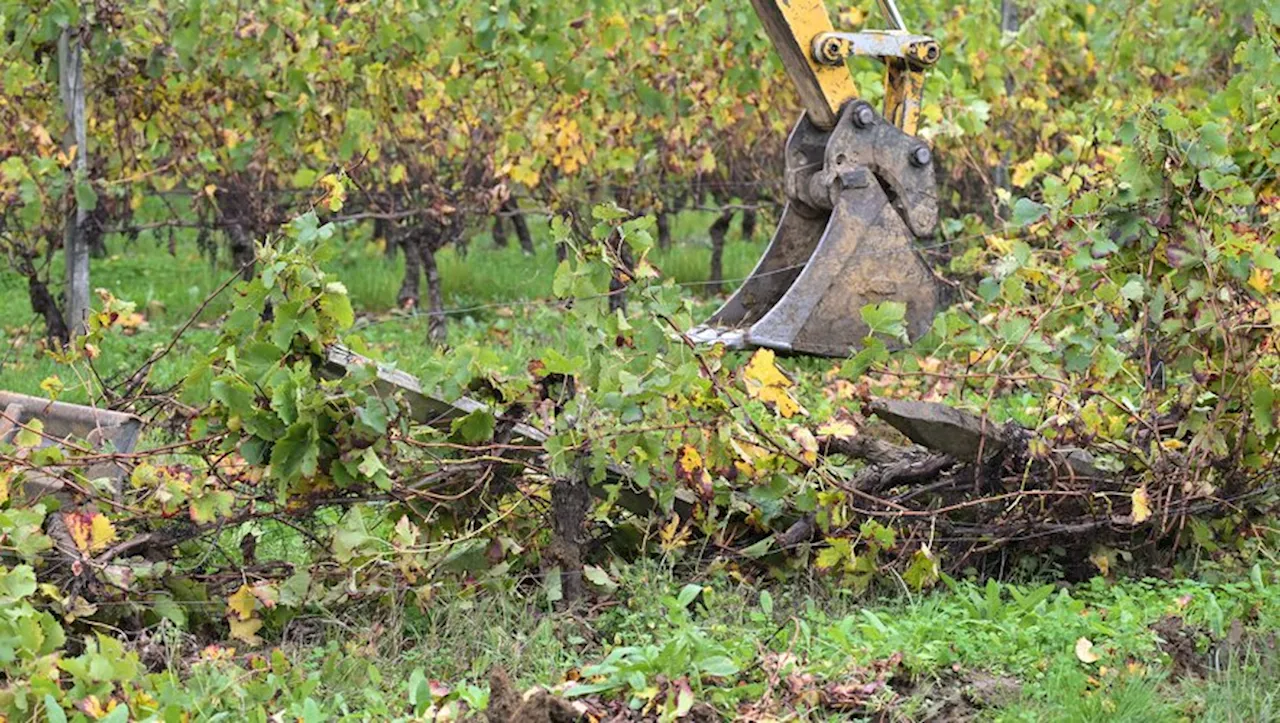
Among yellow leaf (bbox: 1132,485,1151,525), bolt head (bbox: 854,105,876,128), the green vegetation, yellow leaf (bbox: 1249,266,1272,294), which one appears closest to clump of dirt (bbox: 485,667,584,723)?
the green vegetation

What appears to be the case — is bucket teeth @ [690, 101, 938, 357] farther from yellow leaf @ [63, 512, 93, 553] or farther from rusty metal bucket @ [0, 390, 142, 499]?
yellow leaf @ [63, 512, 93, 553]

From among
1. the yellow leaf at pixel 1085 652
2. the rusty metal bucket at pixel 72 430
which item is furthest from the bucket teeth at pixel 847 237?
the yellow leaf at pixel 1085 652

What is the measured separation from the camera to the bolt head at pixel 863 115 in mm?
6664

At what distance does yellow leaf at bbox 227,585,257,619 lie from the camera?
3.89m

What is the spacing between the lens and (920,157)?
6746 mm

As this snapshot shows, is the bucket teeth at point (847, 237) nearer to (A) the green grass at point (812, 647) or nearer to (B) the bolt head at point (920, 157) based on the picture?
(B) the bolt head at point (920, 157)

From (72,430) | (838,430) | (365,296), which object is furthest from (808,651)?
(365,296)

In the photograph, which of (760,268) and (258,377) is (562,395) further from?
(760,268)

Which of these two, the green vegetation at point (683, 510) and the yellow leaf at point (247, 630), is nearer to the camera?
the green vegetation at point (683, 510)

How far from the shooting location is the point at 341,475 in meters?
3.90

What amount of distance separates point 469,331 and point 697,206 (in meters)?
2.25

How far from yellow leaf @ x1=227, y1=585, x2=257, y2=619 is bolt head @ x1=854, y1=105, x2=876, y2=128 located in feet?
11.7

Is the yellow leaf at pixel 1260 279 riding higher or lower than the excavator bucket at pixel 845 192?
higher

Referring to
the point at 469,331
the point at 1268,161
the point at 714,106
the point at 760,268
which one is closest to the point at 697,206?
the point at 714,106
